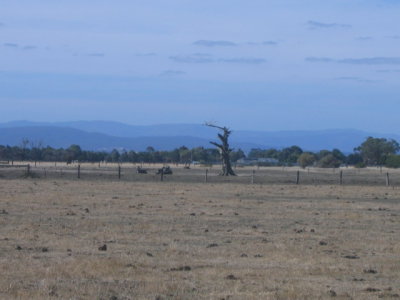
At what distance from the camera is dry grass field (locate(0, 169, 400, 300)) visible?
13.1m

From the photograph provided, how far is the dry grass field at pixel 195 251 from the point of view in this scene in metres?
13.1

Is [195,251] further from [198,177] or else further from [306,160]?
[306,160]

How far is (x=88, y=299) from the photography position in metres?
12.1

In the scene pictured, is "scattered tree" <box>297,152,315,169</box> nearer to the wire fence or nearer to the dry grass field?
the wire fence

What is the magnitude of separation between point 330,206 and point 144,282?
21.2 metres

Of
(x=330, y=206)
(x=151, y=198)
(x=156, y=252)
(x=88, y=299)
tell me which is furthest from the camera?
(x=151, y=198)

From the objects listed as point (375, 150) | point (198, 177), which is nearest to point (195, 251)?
point (198, 177)

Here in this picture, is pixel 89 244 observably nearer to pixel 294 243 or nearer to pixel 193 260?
pixel 193 260

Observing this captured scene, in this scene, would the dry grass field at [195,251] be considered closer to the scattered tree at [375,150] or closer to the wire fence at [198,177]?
the wire fence at [198,177]

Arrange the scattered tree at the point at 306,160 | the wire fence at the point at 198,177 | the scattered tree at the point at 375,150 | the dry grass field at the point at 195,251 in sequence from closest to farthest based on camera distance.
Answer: the dry grass field at the point at 195,251
the wire fence at the point at 198,177
the scattered tree at the point at 306,160
the scattered tree at the point at 375,150

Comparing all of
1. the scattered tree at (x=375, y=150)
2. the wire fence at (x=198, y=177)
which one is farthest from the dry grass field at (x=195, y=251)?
the scattered tree at (x=375, y=150)

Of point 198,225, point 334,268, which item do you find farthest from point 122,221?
point 334,268

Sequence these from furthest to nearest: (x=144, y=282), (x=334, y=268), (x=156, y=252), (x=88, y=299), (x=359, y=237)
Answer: (x=359, y=237) → (x=156, y=252) → (x=334, y=268) → (x=144, y=282) → (x=88, y=299)

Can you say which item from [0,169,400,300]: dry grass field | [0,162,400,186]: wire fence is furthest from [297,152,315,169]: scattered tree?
[0,169,400,300]: dry grass field
